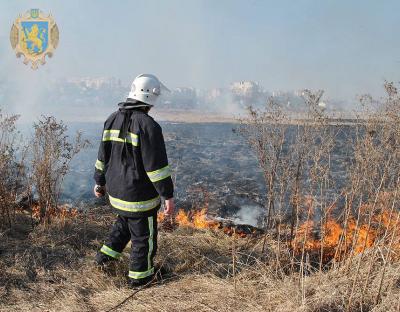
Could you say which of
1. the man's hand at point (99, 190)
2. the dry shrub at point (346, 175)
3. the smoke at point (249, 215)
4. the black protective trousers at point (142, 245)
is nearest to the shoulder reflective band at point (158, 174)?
the black protective trousers at point (142, 245)

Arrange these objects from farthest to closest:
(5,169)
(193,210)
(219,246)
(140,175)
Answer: (193,210), (5,169), (219,246), (140,175)

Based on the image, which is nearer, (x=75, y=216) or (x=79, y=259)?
(x=79, y=259)

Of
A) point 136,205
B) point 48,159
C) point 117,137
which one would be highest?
point 117,137

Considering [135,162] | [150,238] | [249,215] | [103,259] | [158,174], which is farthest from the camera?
[249,215]

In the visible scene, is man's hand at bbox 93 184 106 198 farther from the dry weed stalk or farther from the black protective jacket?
the dry weed stalk

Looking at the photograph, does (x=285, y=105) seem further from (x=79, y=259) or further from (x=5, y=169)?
(x=5, y=169)

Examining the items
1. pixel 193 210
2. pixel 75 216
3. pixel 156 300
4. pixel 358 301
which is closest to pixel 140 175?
pixel 156 300

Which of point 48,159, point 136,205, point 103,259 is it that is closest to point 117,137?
point 136,205

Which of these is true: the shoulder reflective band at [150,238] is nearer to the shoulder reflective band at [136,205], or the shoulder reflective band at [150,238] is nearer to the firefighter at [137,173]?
the firefighter at [137,173]

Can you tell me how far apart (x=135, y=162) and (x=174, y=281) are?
1.23 metres

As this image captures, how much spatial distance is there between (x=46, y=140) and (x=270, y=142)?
9.64ft

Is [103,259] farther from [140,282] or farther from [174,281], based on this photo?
[174,281]

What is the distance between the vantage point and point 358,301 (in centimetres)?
303

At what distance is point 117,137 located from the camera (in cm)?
379
